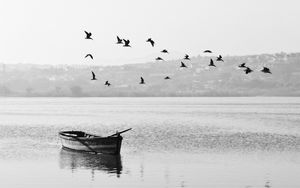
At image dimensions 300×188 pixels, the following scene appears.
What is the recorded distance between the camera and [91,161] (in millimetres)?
47000

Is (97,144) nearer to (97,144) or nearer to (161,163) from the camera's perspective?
(97,144)

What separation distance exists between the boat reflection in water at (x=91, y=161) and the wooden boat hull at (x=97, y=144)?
0.44 metres

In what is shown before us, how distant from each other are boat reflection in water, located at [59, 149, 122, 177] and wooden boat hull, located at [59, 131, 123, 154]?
44 cm

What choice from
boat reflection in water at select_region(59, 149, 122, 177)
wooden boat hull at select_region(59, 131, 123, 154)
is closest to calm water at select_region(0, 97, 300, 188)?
boat reflection in water at select_region(59, 149, 122, 177)

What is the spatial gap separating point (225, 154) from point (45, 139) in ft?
77.2

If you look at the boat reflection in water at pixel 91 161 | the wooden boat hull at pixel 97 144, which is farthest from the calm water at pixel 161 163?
the wooden boat hull at pixel 97 144

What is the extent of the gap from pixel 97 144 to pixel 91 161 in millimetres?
3875

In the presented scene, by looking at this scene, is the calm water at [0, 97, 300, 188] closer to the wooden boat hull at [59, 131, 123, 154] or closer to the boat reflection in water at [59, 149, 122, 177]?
the boat reflection in water at [59, 149, 122, 177]

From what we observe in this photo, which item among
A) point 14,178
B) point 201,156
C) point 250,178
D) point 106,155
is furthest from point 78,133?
point 250,178

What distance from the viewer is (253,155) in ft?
167

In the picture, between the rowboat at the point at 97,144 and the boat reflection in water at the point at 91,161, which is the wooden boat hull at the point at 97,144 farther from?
the boat reflection in water at the point at 91,161

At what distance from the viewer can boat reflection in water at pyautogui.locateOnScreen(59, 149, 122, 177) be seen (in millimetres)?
42987

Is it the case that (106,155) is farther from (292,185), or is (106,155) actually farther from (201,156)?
(292,185)

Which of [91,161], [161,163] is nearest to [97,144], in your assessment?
[91,161]
